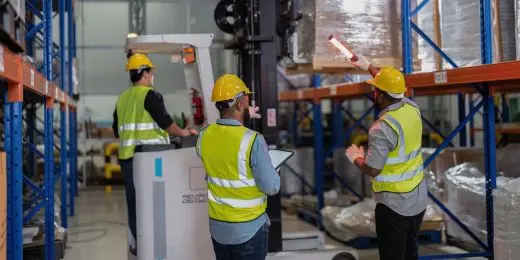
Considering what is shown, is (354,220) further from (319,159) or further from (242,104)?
(242,104)

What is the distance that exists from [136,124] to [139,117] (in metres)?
0.07

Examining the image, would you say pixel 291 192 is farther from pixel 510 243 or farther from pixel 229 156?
pixel 229 156

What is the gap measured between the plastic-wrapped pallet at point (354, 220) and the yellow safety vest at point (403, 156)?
333 cm

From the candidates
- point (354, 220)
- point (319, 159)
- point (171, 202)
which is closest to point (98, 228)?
point (319, 159)

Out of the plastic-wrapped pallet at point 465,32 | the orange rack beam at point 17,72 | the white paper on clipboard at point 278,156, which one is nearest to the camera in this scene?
the orange rack beam at point 17,72

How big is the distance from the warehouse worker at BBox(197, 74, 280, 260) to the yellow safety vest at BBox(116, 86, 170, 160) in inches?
69.6

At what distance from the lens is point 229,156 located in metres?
3.78

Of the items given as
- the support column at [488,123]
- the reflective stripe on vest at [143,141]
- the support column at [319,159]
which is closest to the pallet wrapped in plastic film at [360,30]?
the support column at [488,123]

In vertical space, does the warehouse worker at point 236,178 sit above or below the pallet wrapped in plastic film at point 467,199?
above

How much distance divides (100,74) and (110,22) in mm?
1544

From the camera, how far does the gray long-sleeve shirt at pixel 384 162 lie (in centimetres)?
455

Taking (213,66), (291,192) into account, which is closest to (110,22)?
(291,192)

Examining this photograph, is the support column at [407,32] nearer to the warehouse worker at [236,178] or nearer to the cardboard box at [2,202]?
the warehouse worker at [236,178]

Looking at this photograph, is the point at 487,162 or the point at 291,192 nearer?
the point at 487,162
